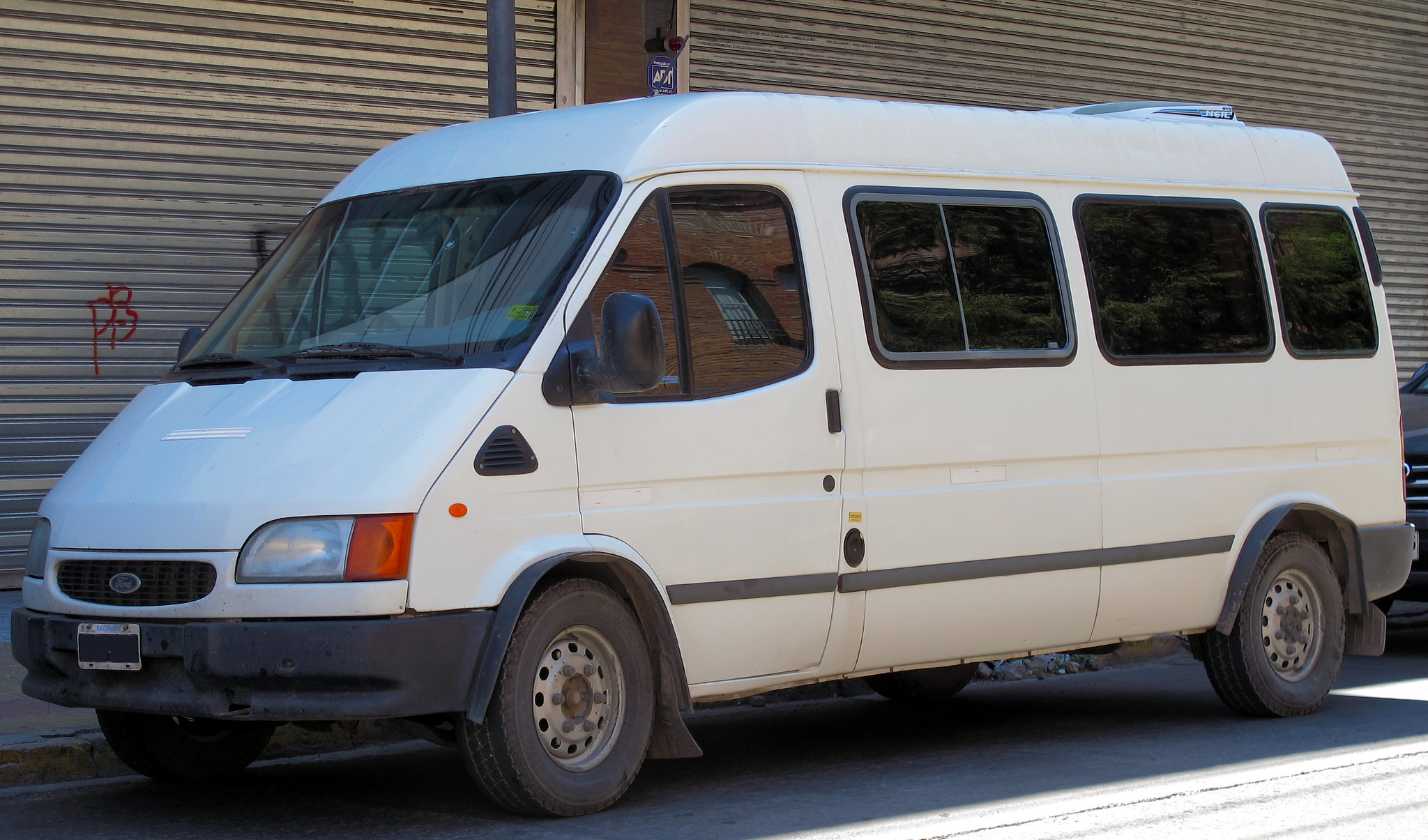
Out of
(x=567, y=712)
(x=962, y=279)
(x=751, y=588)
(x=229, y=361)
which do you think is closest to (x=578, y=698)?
(x=567, y=712)

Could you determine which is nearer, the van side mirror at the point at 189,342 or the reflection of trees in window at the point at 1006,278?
the van side mirror at the point at 189,342

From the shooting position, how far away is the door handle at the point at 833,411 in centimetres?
579

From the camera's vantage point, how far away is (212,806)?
18.1 feet

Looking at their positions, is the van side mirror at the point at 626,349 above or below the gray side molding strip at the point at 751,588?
above

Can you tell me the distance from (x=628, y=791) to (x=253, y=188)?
626 centimetres

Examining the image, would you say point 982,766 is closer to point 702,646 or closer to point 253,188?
point 702,646

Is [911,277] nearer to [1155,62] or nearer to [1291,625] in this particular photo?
[1291,625]

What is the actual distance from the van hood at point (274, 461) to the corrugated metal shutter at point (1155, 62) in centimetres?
793

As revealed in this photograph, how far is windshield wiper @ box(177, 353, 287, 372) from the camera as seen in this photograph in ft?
17.8

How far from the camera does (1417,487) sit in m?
9.66

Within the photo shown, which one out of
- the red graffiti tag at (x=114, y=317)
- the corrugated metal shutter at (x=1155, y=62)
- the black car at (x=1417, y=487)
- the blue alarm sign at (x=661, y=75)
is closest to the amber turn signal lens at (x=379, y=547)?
the blue alarm sign at (x=661, y=75)

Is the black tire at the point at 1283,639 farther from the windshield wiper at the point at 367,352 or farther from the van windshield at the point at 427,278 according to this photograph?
the windshield wiper at the point at 367,352

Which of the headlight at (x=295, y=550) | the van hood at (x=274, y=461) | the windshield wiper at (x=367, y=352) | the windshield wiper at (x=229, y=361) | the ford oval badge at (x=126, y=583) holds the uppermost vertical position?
the windshield wiper at (x=367, y=352)

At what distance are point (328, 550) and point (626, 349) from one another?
3.51 feet
